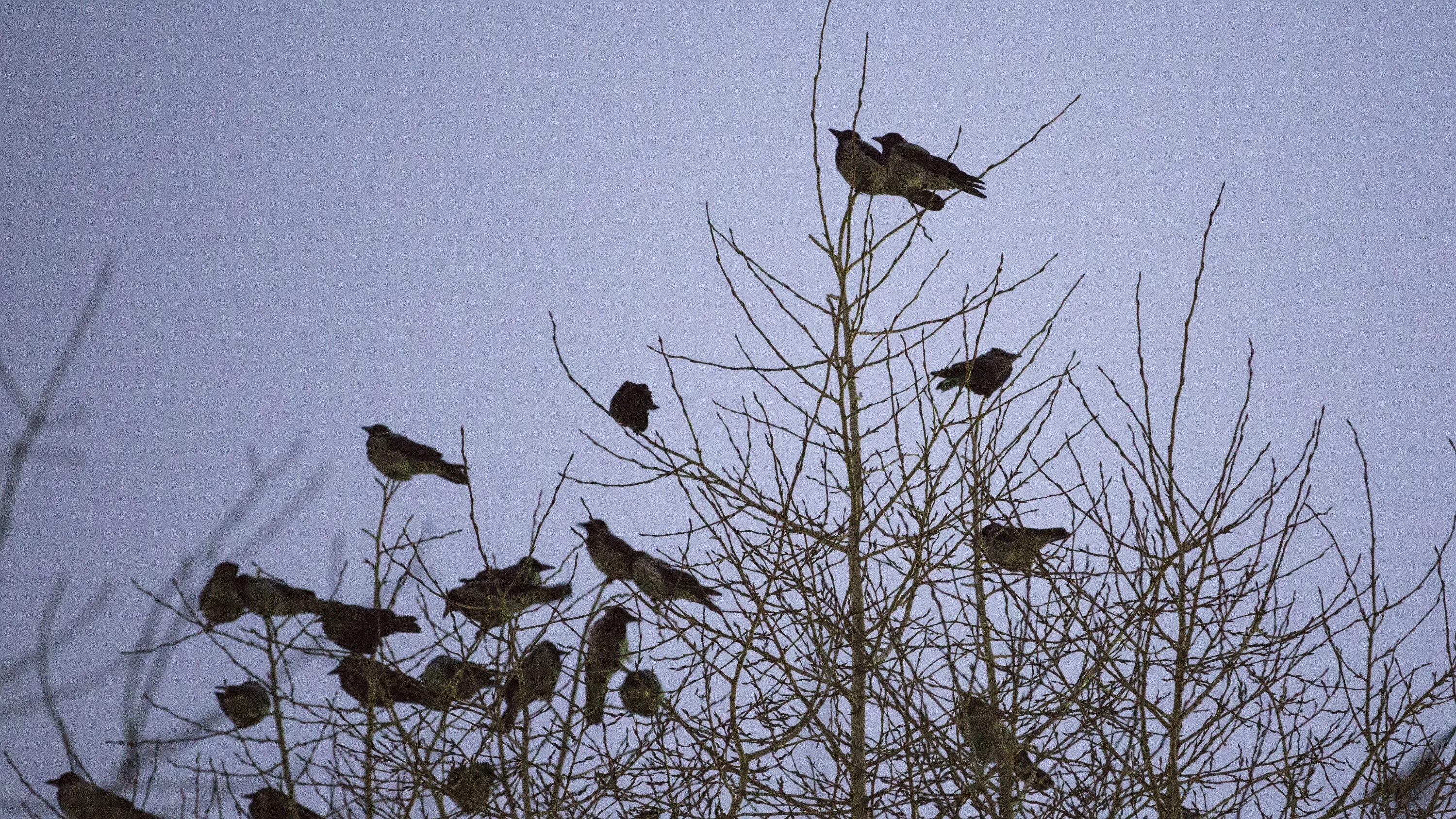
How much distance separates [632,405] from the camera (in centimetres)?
484

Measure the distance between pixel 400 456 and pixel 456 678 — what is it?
2.18 meters

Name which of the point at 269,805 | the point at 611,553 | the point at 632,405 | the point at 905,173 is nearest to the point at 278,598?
the point at 269,805

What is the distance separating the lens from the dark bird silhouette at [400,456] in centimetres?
563

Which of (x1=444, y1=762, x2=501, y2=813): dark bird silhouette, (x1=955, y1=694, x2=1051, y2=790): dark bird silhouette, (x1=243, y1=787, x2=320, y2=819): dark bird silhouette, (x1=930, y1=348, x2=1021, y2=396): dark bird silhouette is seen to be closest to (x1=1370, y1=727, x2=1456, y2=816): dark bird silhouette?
(x1=955, y1=694, x2=1051, y2=790): dark bird silhouette

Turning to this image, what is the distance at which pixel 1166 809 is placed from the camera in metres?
3.37

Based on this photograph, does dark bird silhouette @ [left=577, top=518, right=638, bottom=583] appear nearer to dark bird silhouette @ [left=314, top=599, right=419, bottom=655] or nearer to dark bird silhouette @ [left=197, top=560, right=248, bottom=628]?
dark bird silhouette @ [left=314, top=599, right=419, bottom=655]

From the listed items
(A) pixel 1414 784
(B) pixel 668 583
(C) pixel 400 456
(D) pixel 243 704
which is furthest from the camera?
(C) pixel 400 456

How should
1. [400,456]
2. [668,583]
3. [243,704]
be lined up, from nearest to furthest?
[668,583] < [243,704] < [400,456]

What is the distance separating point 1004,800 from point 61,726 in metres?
2.54

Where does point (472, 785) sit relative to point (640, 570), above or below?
below

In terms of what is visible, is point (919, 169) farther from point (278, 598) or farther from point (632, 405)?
point (278, 598)

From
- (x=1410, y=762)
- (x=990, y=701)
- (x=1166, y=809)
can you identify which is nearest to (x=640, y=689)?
(x=990, y=701)

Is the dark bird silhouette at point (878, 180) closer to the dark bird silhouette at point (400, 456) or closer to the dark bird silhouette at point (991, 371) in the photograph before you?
the dark bird silhouette at point (991, 371)

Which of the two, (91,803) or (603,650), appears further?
(91,803)
